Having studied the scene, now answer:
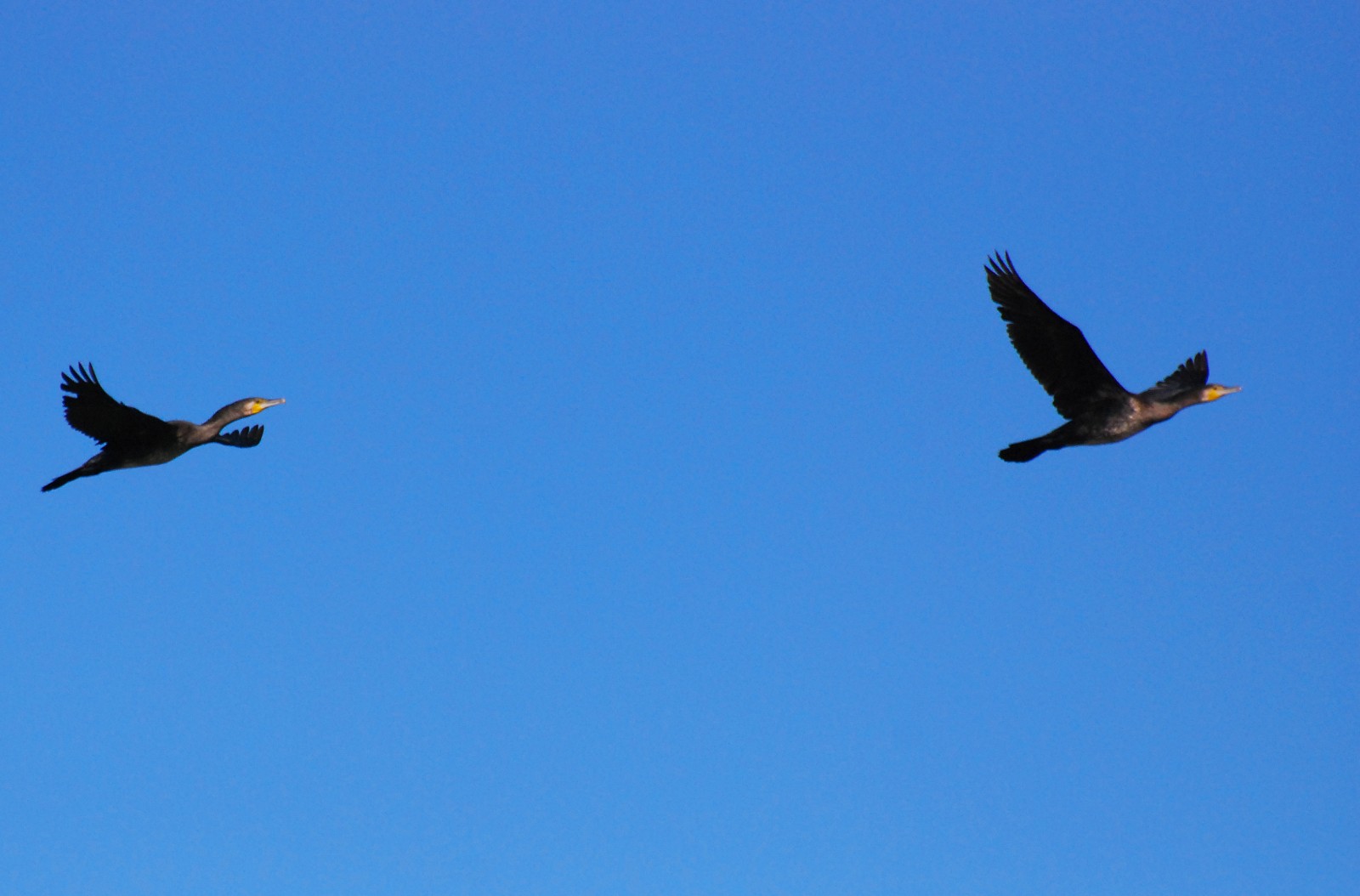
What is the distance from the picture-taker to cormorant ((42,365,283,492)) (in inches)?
920

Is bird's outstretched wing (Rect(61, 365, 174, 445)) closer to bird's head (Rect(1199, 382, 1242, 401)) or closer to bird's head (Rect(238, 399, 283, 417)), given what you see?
bird's head (Rect(238, 399, 283, 417))

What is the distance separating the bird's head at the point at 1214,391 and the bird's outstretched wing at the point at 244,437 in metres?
13.7

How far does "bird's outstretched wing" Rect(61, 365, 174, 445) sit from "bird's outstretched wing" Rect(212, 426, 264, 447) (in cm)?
134

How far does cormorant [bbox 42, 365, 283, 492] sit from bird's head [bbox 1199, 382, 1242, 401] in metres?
13.8

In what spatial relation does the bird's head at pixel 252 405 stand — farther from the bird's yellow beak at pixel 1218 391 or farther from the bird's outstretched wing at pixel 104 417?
the bird's yellow beak at pixel 1218 391

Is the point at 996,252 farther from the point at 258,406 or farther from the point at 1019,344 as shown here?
the point at 258,406

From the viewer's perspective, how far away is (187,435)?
79.8ft

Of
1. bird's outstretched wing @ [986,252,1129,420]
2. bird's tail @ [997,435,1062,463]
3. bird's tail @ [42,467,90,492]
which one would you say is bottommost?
bird's tail @ [997,435,1062,463]

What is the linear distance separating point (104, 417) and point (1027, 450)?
41.0ft

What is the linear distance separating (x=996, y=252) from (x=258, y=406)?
35.8 ft

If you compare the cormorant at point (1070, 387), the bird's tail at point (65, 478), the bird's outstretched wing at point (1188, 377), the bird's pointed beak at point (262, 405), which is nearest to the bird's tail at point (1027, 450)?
the cormorant at point (1070, 387)

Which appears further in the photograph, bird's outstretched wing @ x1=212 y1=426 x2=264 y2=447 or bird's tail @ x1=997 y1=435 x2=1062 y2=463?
bird's outstretched wing @ x1=212 y1=426 x2=264 y2=447

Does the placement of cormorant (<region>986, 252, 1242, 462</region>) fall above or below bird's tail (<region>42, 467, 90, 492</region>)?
below

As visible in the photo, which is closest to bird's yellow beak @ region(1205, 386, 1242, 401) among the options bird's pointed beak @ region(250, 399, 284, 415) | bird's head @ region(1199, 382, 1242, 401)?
bird's head @ region(1199, 382, 1242, 401)
